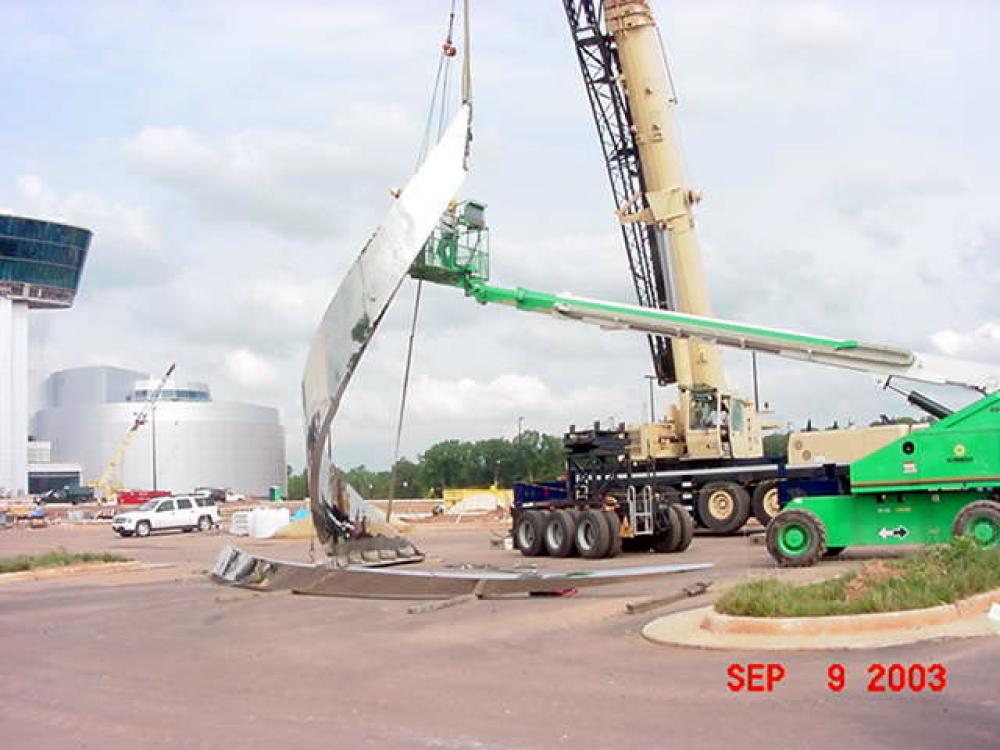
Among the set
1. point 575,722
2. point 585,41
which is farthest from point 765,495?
point 575,722

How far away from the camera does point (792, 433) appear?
29578mm

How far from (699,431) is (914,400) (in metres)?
11.8

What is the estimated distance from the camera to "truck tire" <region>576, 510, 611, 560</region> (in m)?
23.3

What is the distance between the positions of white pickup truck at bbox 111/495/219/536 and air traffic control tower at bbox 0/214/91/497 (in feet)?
215

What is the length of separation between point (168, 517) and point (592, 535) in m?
32.2

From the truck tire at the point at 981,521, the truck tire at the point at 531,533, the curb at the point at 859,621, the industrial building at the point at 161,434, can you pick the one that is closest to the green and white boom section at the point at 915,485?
the truck tire at the point at 981,521

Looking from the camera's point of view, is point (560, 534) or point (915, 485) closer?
point (915, 485)

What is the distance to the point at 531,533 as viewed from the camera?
25.0 metres

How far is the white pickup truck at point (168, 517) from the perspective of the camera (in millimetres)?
49031

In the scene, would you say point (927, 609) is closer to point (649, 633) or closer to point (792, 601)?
point (792, 601)

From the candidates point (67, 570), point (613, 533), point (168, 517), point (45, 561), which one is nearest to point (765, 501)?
point (613, 533)

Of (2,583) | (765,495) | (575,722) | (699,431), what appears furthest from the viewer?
(699,431)

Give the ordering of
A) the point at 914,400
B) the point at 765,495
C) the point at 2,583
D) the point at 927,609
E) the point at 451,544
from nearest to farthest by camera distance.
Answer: the point at 927,609 → the point at 914,400 → the point at 2,583 → the point at 765,495 → the point at 451,544

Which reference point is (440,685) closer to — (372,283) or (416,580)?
(416,580)
